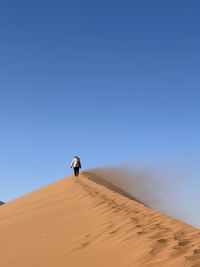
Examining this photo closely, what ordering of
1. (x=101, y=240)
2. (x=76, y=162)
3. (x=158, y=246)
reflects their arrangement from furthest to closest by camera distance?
(x=76, y=162)
(x=101, y=240)
(x=158, y=246)

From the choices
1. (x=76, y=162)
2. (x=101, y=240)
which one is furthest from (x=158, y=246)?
(x=76, y=162)

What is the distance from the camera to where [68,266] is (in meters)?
5.80

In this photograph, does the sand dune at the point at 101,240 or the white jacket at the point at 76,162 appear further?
the white jacket at the point at 76,162

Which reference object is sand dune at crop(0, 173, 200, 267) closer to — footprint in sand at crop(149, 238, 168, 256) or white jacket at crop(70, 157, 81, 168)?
footprint in sand at crop(149, 238, 168, 256)

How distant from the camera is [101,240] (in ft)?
23.3

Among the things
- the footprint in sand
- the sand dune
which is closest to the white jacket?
the sand dune

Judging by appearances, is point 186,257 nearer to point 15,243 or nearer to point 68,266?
point 68,266

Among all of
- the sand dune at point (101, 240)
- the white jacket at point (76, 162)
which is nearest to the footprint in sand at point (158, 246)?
the sand dune at point (101, 240)

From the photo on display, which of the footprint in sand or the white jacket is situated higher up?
the white jacket

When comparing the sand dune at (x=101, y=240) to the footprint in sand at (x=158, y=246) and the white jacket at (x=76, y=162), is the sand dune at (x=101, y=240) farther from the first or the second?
A: the white jacket at (x=76, y=162)

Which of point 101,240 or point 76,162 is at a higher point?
point 76,162

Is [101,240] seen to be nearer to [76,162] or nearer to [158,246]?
[158,246]

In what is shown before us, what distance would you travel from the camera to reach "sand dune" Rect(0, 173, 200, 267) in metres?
5.59

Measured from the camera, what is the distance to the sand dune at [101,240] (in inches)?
220
